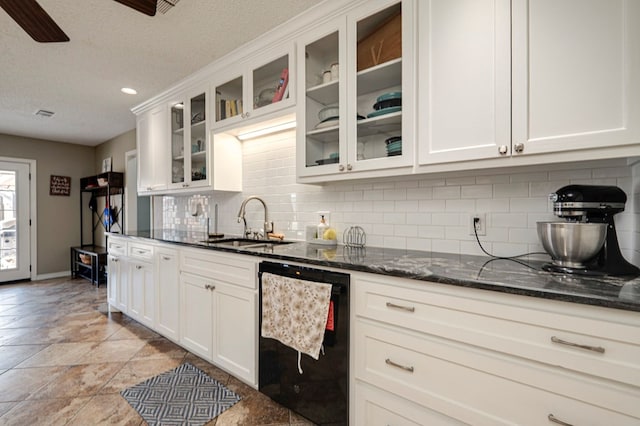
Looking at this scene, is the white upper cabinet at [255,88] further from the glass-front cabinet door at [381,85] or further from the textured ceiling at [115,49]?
the glass-front cabinet door at [381,85]

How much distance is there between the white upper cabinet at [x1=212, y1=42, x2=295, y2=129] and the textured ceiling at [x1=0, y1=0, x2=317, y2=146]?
0.17 metres

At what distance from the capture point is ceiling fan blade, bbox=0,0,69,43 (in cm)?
145

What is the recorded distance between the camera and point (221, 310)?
2.00m

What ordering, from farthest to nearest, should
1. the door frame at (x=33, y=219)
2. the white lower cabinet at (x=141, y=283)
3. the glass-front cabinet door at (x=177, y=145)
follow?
the door frame at (x=33, y=219) < the glass-front cabinet door at (x=177, y=145) < the white lower cabinet at (x=141, y=283)

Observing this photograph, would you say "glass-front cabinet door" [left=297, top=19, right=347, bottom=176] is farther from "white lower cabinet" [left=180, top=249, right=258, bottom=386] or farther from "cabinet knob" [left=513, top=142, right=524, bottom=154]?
"cabinet knob" [left=513, top=142, right=524, bottom=154]

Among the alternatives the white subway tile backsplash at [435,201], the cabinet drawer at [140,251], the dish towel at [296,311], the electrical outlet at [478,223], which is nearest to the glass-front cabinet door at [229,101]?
the white subway tile backsplash at [435,201]

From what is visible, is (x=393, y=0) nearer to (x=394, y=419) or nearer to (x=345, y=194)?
(x=345, y=194)

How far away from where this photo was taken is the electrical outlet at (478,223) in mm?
1631

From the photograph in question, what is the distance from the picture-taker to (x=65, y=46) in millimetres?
2250

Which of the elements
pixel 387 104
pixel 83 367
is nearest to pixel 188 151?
pixel 83 367

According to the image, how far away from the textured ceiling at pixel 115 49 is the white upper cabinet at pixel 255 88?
0.56ft

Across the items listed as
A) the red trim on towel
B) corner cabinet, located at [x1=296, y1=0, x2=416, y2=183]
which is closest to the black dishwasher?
the red trim on towel

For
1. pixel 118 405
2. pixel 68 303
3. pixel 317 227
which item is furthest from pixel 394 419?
pixel 68 303

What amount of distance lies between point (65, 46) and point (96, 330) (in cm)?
254
